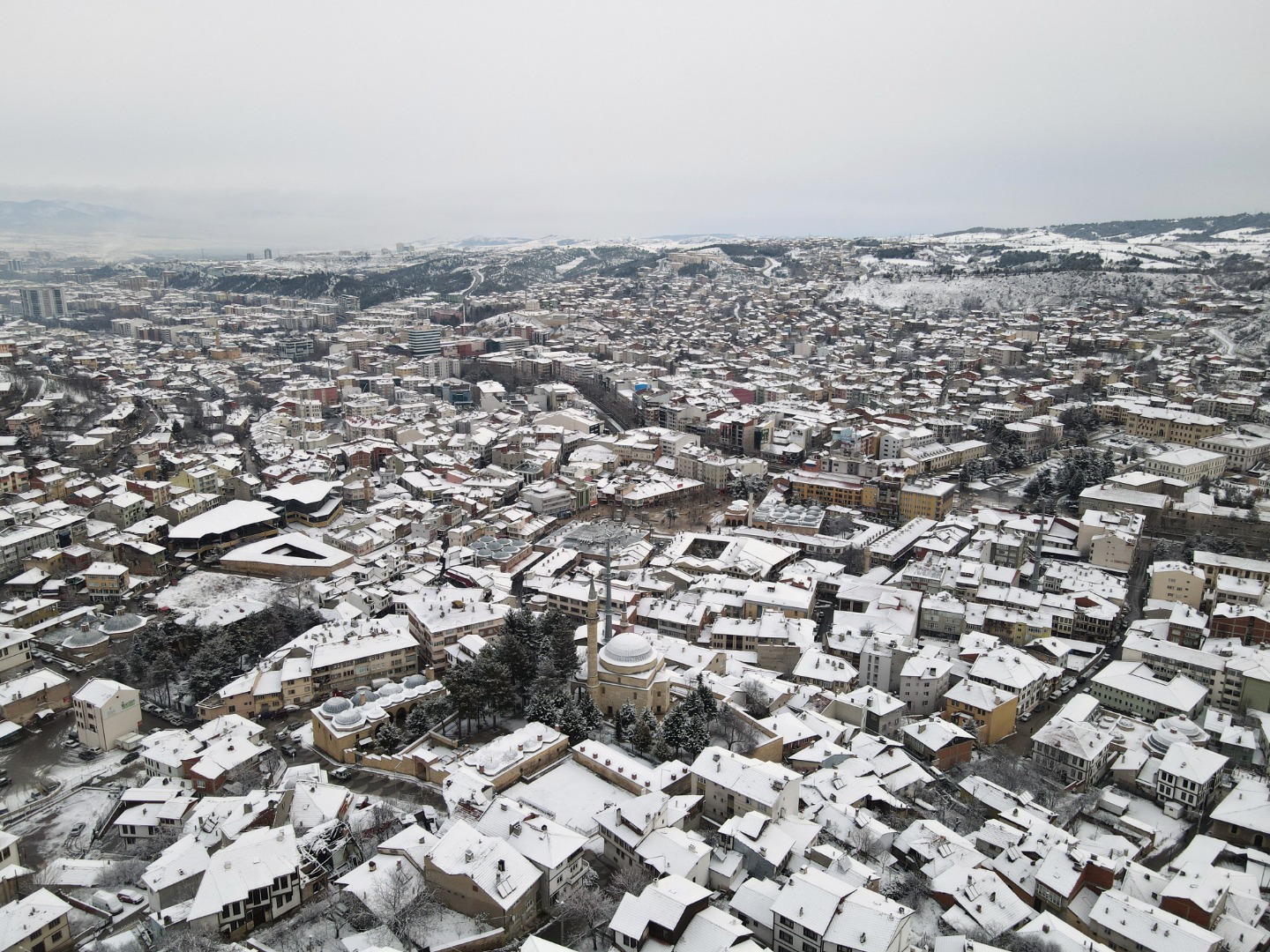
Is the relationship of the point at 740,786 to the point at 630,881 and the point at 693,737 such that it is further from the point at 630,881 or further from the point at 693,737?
the point at 630,881

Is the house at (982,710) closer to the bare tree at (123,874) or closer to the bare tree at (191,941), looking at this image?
the bare tree at (191,941)

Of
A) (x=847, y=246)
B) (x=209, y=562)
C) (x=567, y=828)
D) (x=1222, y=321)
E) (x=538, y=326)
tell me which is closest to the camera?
(x=567, y=828)

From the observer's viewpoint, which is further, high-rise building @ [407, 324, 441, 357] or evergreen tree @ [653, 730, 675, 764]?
high-rise building @ [407, 324, 441, 357]

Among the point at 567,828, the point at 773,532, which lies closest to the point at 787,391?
the point at 773,532

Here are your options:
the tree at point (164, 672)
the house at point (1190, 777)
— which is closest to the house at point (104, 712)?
the tree at point (164, 672)

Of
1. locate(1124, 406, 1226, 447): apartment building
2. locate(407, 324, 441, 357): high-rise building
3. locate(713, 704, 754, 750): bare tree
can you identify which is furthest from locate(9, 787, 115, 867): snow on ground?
locate(407, 324, 441, 357): high-rise building

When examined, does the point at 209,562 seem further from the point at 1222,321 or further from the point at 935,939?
the point at 1222,321

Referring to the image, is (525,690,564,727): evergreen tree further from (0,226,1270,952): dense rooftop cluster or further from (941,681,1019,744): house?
(941,681,1019,744): house
